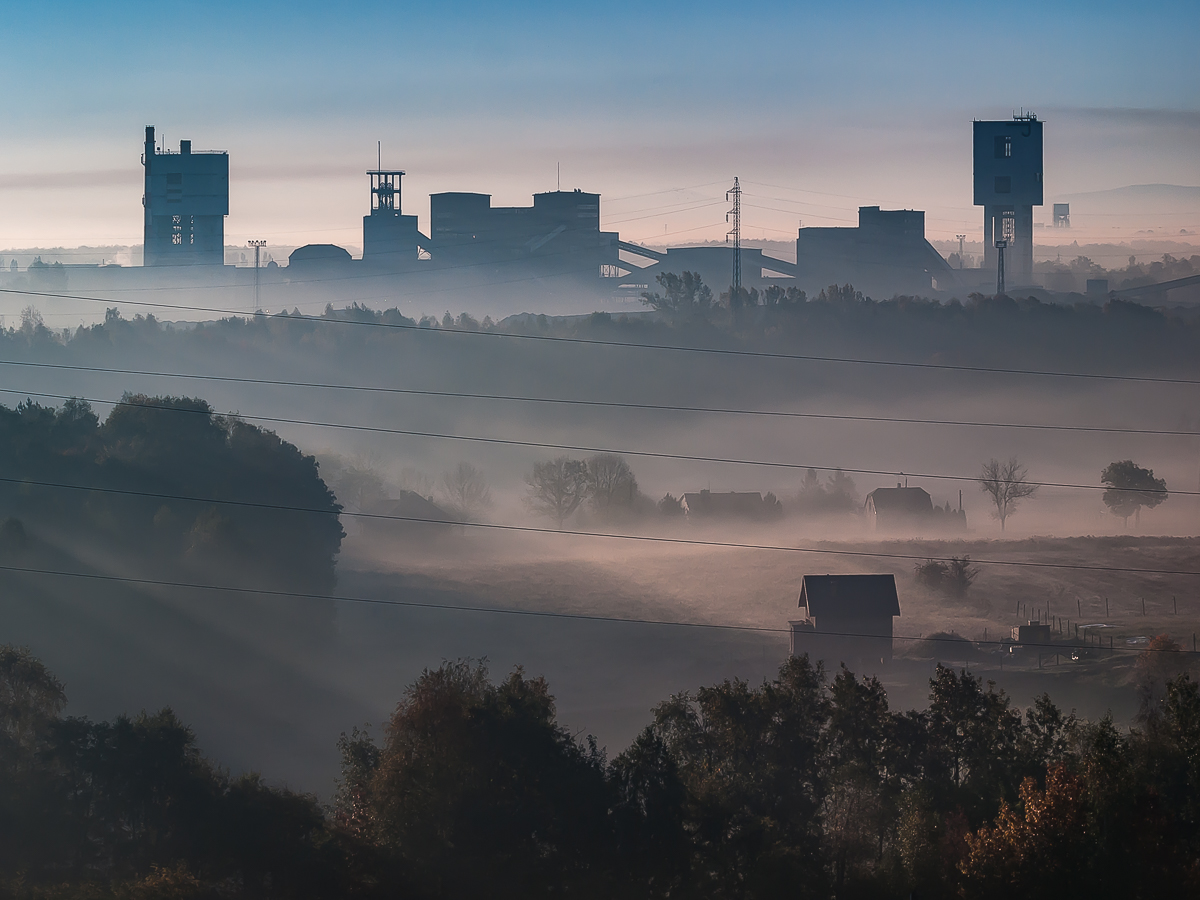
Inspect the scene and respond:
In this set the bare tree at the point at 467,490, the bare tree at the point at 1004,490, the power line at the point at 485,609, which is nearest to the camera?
the power line at the point at 485,609

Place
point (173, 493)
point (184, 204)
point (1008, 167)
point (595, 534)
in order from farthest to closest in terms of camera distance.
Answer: point (184, 204)
point (1008, 167)
point (595, 534)
point (173, 493)

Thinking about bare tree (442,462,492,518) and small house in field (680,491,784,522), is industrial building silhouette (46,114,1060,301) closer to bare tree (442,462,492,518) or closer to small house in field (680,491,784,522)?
bare tree (442,462,492,518)

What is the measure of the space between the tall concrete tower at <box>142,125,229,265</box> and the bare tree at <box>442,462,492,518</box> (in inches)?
1565

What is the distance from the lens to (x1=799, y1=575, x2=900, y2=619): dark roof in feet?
122

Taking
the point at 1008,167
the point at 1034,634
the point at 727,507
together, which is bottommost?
the point at 1034,634

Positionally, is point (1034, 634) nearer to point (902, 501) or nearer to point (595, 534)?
point (902, 501)

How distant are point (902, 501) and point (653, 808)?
52946 mm

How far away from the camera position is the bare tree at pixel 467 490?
81.1 metres

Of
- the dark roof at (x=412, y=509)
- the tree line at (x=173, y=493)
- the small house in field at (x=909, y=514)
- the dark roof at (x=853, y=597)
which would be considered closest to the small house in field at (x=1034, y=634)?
the dark roof at (x=853, y=597)

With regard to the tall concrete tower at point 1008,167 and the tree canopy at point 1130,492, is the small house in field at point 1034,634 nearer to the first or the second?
the tree canopy at point 1130,492

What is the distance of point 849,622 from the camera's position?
1467 inches

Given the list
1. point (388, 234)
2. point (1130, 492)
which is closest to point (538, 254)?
point (388, 234)

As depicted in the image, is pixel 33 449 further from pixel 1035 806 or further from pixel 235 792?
pixel 1035 806

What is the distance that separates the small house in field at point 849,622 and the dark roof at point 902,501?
28.4 metres
